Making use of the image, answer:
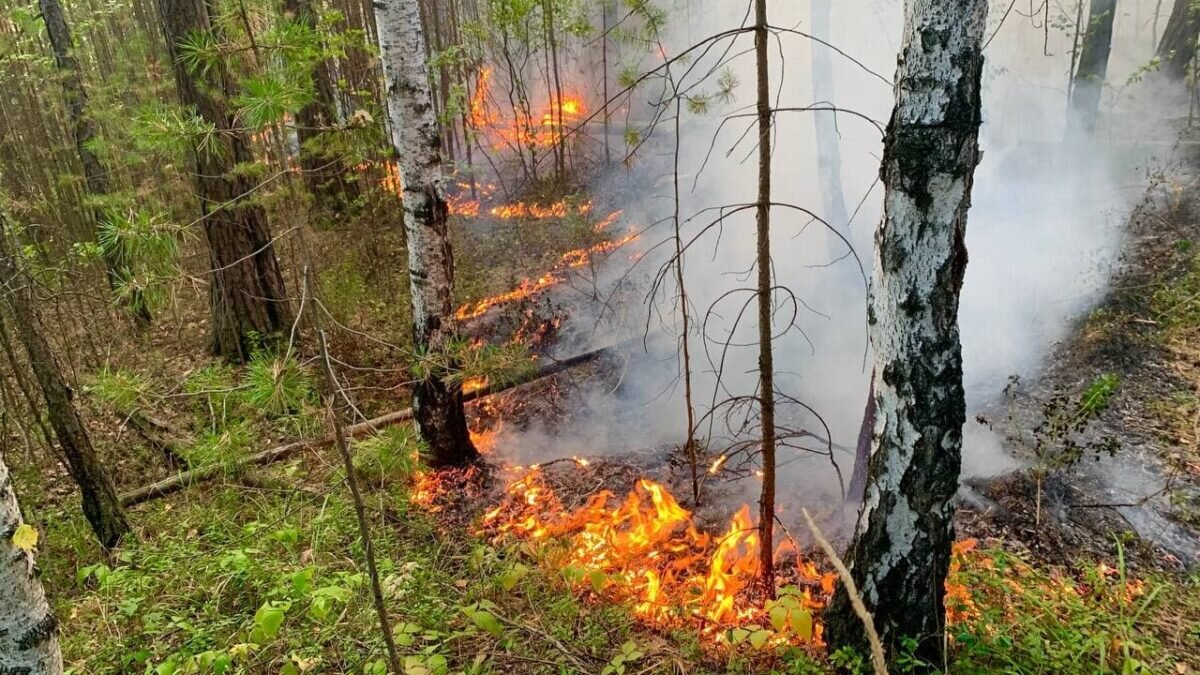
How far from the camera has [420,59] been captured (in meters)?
4.84

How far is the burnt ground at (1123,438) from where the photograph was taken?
477 centimetres

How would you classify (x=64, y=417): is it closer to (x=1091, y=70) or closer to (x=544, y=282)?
(x=544, y=282)

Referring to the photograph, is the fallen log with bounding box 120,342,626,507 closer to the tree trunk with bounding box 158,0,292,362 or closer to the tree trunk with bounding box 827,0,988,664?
the tree trunk with bounding box 158,0,292,362

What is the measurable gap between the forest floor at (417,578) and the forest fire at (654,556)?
0.17m

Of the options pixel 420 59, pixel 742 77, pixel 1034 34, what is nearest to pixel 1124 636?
pixel 420 59

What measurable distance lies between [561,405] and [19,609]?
5.55 metres

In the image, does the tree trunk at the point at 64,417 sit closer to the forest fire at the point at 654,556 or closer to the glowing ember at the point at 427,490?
the glowing ember at the point at 427,490

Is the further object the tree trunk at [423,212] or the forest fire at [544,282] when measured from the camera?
the forest fire at [544,282]

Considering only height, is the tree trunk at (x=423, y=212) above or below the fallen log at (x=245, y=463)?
above

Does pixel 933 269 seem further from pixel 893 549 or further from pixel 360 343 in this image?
pixel 360 343

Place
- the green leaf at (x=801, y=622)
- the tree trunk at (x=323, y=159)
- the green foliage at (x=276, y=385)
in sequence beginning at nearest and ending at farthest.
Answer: the green foliage at (x=276, y=385) < the green leaf at (x=801, y=622) < the tree trunk at (x=323, y=159)

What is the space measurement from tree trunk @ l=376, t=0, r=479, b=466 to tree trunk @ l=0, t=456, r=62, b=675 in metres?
2.34

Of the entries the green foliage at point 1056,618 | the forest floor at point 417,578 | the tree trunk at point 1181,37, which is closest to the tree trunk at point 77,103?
the forest floor at point 417,578

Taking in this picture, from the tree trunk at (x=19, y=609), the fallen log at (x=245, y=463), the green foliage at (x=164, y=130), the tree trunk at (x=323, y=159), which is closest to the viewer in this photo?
→ the tree trunk at (x=19, y=609)
